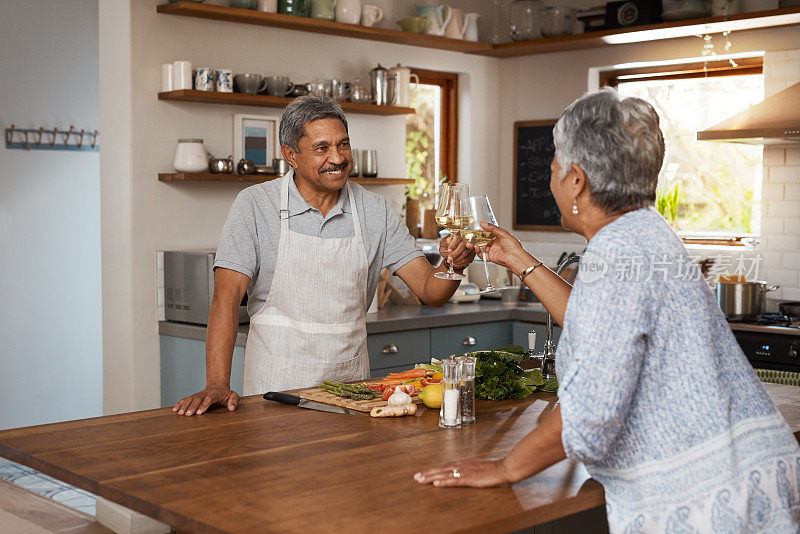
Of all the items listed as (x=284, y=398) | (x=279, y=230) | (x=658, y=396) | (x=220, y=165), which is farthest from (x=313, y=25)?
(x=658, y=396)

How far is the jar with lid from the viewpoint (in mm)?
4629

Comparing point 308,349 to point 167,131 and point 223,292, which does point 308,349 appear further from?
point 167,131

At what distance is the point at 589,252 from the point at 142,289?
11.0 ft

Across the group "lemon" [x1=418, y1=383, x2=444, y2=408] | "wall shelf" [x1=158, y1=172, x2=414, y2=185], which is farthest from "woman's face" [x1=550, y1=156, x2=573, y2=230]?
"wall shelf" [x1=158, y1=172, x2=414, y2=185]

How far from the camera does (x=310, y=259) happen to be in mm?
3025

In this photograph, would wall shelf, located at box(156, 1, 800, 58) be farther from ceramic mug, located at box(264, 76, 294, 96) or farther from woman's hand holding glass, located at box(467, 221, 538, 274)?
woman's hand holding glass, located at box(467, 221, 538, 274)

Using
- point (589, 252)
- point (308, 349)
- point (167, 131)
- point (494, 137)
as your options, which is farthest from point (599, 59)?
point (589, 252)

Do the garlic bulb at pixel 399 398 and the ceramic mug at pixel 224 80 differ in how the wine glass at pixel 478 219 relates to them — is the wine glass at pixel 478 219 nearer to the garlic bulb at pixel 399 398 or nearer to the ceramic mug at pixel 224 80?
the garlic bulb at pixel 399 398

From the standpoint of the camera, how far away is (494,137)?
629cm

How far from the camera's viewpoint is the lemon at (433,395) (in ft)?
8.05

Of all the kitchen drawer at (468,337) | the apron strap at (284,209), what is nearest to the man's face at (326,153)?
the apron strap at (284,209)

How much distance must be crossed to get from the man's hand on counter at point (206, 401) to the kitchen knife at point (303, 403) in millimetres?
100

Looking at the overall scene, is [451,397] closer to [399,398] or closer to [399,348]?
[399,398]

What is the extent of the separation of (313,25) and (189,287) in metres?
1.52
